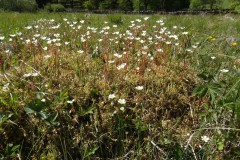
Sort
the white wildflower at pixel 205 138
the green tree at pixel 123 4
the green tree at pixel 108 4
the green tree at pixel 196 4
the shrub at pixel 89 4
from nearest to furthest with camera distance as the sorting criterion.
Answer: the white wildflower at pixel 205 138, the green tree at pixel 123 4, the green tree at pixel 108 4, the green tree at pixel 196 4, the shrub at pixel 89 4

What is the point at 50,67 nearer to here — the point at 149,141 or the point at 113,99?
the point at 113,99

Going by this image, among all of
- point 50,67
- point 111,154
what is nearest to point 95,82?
point 50,67

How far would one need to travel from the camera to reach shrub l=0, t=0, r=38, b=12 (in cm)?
1931

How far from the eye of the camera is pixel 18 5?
65.9 feet

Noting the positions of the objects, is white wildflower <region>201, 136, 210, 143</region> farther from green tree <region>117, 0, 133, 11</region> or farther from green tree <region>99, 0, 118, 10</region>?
green tree <region>99, 0, 118, 10</region>

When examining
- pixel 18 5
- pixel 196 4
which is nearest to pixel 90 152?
pixel 18 5

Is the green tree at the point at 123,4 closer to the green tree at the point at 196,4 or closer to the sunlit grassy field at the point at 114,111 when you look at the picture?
the green tree at the point at 196,4

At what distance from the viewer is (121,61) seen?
310cm

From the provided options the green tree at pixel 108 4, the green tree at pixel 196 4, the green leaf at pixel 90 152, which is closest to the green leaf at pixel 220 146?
the green leaf at pixel 90 152

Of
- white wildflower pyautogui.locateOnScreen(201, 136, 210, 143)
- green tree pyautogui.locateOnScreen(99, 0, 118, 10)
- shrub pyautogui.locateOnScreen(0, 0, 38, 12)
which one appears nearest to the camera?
white wildflower pyautogui.locateOnScreen(201, 136, 210, 143)

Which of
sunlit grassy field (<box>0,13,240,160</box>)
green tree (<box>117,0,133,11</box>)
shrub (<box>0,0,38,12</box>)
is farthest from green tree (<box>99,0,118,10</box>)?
sunlit grassy field (<box>0,13,240,160</box>)

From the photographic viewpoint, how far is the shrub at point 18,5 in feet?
63.4

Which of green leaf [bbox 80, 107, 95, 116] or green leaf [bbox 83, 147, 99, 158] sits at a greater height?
green leaf [bbox 80, 107, 95, 116]

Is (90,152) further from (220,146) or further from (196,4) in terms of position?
(196,4)
